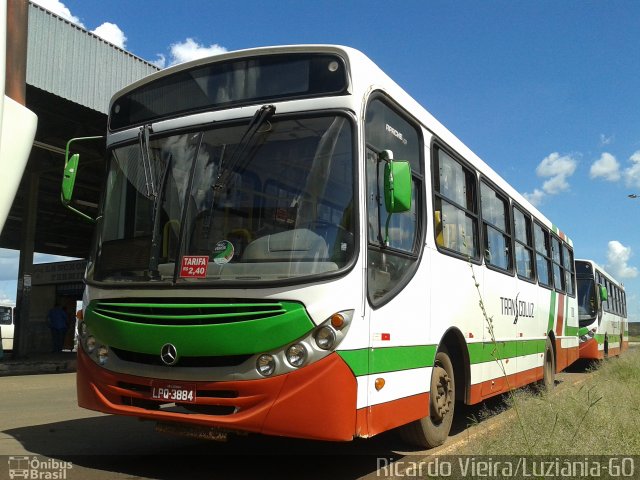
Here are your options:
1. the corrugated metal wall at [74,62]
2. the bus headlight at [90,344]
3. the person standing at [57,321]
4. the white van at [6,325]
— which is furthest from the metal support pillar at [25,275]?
the bus headlight at [90,344]

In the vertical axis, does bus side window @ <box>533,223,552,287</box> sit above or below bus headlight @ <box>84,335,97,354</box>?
above

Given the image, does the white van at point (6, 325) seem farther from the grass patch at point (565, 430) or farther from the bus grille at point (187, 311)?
the grass patch at point (565, 430)

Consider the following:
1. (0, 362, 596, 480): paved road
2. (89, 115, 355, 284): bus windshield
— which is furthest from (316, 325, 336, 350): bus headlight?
(0, 362, 596, 480): paved road

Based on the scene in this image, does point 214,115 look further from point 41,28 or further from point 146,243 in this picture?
point 41,28

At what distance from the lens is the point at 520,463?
15.2ft

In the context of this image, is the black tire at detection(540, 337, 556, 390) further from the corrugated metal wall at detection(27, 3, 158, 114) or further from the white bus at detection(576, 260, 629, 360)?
the corrugated metal wall at detection(27, 3, 158, 114)

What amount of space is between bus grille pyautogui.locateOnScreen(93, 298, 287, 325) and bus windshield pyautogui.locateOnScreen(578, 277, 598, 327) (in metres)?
16.0

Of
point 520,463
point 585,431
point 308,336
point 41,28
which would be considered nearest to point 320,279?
point 308,336

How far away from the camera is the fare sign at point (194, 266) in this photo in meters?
4.94

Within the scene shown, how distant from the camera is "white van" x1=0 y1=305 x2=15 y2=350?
28500 millimetres

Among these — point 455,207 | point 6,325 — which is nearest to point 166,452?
point 455,207

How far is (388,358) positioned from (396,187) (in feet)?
4.35

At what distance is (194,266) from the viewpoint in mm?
4980

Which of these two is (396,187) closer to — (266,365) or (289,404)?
(266,365)
